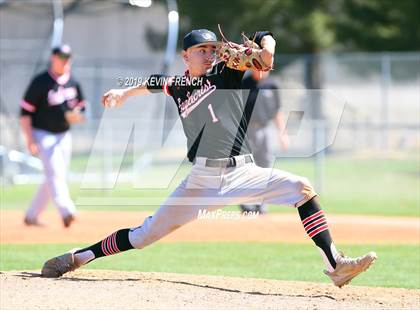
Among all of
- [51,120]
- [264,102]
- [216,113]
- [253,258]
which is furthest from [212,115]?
[264,102]

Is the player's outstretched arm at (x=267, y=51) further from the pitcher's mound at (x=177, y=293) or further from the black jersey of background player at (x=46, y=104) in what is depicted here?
the black jersey of background player at (x=46, y=104)

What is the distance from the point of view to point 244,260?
9.57 meters

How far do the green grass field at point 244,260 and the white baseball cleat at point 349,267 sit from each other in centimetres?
132

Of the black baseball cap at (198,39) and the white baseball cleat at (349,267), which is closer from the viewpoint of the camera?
the white baseball cleat at (349,267)

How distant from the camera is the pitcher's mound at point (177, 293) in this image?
621 cm

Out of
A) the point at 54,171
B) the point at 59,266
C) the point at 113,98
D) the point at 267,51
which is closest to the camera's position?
the point at 267,51

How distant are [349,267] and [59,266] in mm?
2481

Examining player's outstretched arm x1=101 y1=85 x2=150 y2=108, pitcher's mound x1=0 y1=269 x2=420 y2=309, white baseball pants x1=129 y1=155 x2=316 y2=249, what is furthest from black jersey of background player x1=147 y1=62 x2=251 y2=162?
pitcher's mound x1=0 y1=269 x2=420 y2=309

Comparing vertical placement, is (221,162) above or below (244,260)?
above

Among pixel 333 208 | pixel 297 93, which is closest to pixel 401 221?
pixel 333 208

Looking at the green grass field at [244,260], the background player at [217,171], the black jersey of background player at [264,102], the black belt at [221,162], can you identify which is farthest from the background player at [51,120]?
the black belt at [221,162]

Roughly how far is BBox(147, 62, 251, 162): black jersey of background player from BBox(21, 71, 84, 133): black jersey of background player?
495 centimetres

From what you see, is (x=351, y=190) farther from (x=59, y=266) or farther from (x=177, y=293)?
(x=177, y=293)

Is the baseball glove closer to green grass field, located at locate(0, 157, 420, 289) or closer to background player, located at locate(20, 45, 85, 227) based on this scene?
green grass field, located at locate(0, 157, 420, 289)
